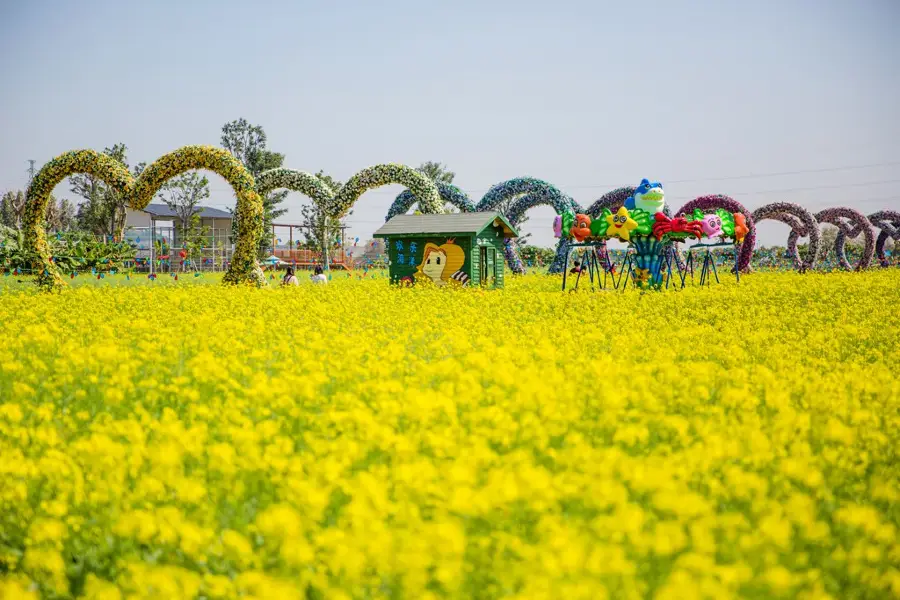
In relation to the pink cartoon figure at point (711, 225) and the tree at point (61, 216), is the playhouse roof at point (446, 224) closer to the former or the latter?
the pink cartoon figure at point (711, 225)

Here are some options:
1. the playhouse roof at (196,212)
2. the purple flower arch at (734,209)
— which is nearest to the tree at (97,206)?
the playhouse roof at (196,212)

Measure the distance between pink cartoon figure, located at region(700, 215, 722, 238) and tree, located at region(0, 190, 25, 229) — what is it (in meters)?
56.9

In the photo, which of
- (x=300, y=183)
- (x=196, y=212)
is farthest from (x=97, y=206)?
(x=300, y=183)

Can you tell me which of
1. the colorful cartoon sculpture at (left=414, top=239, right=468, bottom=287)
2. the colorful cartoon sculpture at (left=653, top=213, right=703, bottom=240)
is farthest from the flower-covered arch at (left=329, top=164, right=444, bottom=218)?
the colorful cartoon sculpture at (left=653, top=213, right=703, bottom=240)

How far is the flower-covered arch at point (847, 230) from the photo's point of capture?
3822 centimetres

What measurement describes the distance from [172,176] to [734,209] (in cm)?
2399

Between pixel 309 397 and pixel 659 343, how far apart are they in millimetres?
5669

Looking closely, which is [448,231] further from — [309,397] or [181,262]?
[181,262]

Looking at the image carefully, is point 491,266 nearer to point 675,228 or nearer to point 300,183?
point 675,228

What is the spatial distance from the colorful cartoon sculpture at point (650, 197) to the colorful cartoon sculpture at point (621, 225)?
0.62m

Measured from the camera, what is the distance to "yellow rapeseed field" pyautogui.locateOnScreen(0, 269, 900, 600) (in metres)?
3.19

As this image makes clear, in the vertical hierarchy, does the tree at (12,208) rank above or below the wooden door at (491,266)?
above

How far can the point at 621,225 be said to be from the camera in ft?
66.5

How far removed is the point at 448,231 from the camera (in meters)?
21.3
